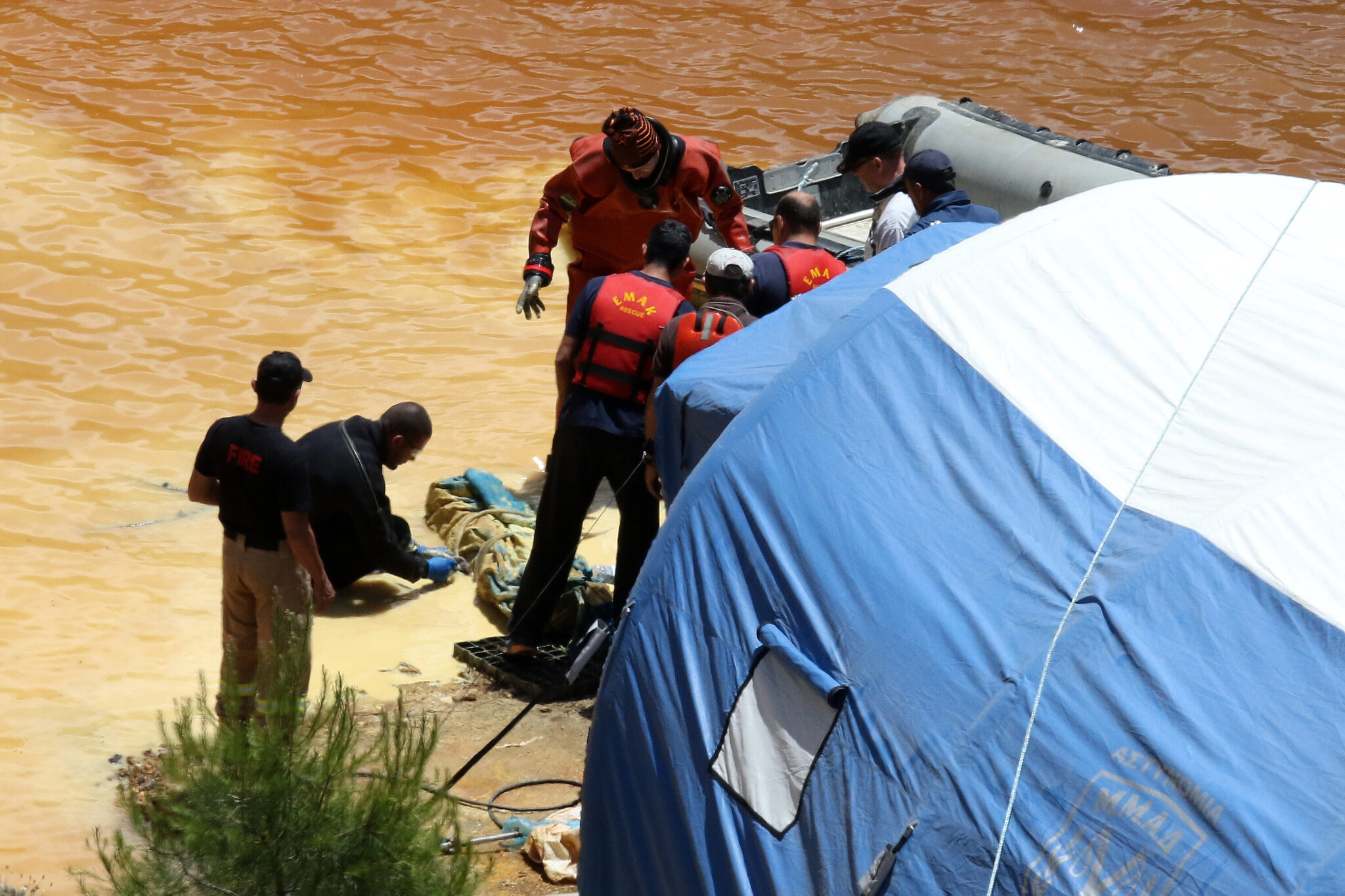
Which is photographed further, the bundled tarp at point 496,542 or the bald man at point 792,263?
the bundled tarp at point 496,542

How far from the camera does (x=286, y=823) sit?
9.15ft

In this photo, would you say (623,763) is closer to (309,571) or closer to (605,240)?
(309,571)

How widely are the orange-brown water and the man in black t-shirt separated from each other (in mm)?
825

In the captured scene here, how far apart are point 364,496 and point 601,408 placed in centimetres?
105

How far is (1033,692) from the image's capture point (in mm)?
2473

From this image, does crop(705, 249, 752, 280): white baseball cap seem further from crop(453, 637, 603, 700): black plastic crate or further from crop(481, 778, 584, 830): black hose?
crop(481, 778, 584, 830): black hose

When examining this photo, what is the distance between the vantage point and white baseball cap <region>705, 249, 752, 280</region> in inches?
193

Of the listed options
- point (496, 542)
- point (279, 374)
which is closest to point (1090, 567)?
point (279, 374)

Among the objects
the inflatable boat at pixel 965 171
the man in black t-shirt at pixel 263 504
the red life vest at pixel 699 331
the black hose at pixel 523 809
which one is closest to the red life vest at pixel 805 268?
the red life vest at pixel 699 331

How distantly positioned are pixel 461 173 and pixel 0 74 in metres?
4.86

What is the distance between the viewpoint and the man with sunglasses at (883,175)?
5465 mm

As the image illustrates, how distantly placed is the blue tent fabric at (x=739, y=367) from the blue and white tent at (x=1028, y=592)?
69 centimetres

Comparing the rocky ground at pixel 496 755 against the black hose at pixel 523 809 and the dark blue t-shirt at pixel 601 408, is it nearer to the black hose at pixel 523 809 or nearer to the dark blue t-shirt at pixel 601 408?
the black hose at pixel 523 809

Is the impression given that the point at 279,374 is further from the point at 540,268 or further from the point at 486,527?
the point at 540,268
